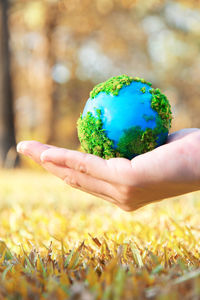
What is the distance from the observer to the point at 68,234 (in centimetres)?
249

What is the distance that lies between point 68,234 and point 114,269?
4.00ft

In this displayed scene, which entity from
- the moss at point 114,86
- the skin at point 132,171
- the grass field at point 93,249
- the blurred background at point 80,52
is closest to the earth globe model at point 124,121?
the moss at point 114,86

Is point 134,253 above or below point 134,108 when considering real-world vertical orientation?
below

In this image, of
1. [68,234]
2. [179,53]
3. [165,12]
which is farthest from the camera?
[179,53]

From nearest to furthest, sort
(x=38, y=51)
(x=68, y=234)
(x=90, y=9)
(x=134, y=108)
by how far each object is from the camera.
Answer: (x=134, y=108) → (x=68, y=234) → (x=90, y=9) → (x=38, y=51)

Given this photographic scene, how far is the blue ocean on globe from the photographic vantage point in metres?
1.86

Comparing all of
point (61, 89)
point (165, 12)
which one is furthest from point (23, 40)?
point (165, 12)

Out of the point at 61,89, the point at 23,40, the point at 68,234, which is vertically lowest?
the point at 68,234

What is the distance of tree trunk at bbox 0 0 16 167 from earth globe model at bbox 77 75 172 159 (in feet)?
23.9

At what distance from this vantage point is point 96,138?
6.22 feet

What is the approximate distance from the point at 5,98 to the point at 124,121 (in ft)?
26.3

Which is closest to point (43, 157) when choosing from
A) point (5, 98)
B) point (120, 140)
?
point (120, 140)

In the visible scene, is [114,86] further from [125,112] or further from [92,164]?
[92,164]

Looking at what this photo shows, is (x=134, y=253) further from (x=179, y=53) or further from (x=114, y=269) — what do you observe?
(x=179, y=53)
